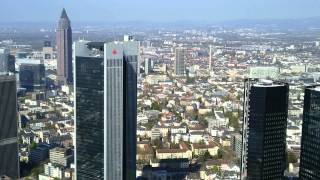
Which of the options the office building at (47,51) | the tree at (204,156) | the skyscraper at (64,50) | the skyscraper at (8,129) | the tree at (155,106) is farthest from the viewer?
the office building at (47,51)

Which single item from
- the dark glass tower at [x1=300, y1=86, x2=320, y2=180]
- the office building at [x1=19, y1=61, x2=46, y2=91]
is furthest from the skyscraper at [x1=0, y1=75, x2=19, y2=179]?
the office building at [x1=19, y1=61, x2=46, y2=91]

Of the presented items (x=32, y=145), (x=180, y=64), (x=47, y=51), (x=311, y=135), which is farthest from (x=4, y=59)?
(x=311, y=135)

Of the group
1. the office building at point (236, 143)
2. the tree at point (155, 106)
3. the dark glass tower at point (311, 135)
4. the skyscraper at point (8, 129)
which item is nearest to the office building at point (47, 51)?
the tree at point (155, 106)

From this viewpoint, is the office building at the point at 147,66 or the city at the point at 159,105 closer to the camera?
the city at the point at 159,105

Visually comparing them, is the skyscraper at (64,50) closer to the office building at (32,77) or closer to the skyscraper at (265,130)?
the office building at (32,77)

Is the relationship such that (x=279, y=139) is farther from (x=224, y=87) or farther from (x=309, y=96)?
(x=224, y=87)

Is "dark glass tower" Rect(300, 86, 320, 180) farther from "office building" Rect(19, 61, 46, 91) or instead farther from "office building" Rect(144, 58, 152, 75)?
"office building" Rect(144, 58, 152, 75)

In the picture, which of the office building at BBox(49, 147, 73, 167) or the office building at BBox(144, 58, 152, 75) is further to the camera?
the office building at BBox(144, 58, 152, 75)

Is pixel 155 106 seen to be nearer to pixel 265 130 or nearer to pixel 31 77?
pixel 31 77
